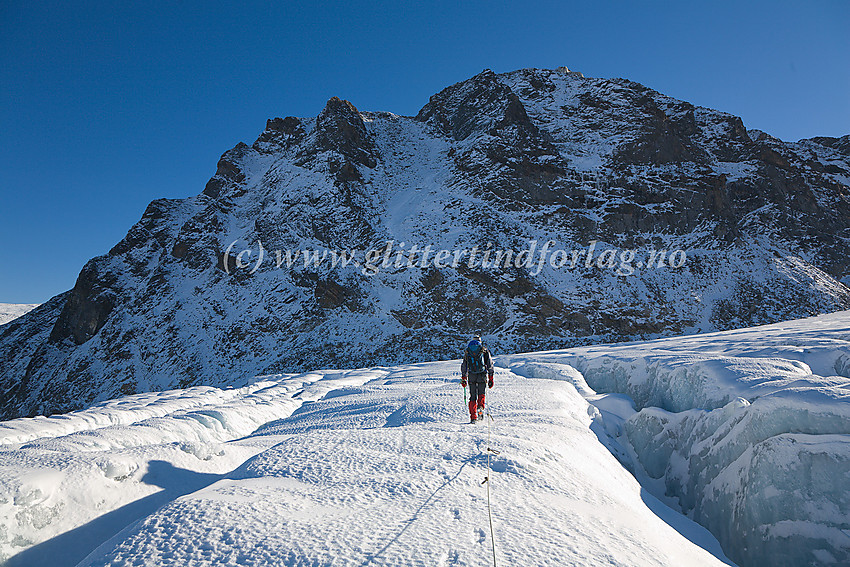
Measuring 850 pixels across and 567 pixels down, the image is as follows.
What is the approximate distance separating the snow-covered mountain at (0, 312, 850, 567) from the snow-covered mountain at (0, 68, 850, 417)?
21.6 meters

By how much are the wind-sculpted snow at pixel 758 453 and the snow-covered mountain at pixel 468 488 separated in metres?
0.02

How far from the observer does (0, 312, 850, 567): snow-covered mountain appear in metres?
2.28

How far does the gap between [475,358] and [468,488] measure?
10.8ft

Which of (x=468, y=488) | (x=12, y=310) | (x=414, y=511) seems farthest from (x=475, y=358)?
(x=12, y=310)

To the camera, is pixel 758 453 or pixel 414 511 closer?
pixel 414 511

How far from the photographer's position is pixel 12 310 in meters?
88.9

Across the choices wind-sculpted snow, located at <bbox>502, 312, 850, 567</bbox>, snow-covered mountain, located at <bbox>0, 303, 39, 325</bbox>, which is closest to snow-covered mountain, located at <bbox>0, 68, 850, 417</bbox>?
wind-sculpted snow, located at <bbox>502, 312, 850, 567</bbox>

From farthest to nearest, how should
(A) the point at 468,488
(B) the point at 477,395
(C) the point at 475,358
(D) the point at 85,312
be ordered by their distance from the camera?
(D) the point at 85,312, (C) the point at 475,358, (B) the point at 477,395, (A) the point at 468,488

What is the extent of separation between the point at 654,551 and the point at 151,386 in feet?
114

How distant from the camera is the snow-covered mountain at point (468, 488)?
2279 mm

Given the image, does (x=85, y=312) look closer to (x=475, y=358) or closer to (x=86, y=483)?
(x=86, y=483)

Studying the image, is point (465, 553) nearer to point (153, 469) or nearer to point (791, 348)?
point (153, 469)

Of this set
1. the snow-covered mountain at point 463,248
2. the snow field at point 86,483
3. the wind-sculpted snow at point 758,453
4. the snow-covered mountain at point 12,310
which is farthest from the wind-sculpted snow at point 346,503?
the snow-covered mountain at point 12,310

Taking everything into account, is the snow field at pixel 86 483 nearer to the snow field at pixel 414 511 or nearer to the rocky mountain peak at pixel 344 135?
the snow field at pixel 414 511
